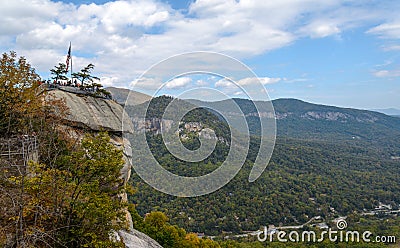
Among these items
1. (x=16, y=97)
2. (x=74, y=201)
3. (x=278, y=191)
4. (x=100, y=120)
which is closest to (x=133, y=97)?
(x=100, y=120)

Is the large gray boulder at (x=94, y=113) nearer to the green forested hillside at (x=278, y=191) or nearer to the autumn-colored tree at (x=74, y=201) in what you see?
the autumn-colored tree at (x=74, y=201)

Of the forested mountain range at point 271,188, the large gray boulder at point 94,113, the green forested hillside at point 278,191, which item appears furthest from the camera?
the green forested hillside at point 278,191

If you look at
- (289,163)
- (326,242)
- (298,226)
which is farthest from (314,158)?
(326,242)

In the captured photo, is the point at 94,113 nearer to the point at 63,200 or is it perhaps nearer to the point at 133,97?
the point at 133,97

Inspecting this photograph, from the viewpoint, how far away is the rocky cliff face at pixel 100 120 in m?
15.5

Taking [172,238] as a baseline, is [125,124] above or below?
above

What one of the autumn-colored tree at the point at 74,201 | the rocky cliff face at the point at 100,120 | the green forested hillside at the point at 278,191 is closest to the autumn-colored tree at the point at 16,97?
the rocky cliff face at the point at 100,120

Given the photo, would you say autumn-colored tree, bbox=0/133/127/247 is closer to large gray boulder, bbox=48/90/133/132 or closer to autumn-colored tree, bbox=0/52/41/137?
autumn-colored tree, bbox=0/52/41/137

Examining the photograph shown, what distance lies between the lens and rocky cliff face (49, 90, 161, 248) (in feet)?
50.9

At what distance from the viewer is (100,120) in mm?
17312

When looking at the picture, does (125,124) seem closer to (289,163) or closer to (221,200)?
(221,200)

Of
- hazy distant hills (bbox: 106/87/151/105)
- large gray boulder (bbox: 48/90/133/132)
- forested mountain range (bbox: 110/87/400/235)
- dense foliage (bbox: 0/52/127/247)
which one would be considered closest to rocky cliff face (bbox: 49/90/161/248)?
large gray boulder (bbox: 48/90/133/132)

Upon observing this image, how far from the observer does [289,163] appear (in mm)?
107250

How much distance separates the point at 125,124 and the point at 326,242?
125 ft
